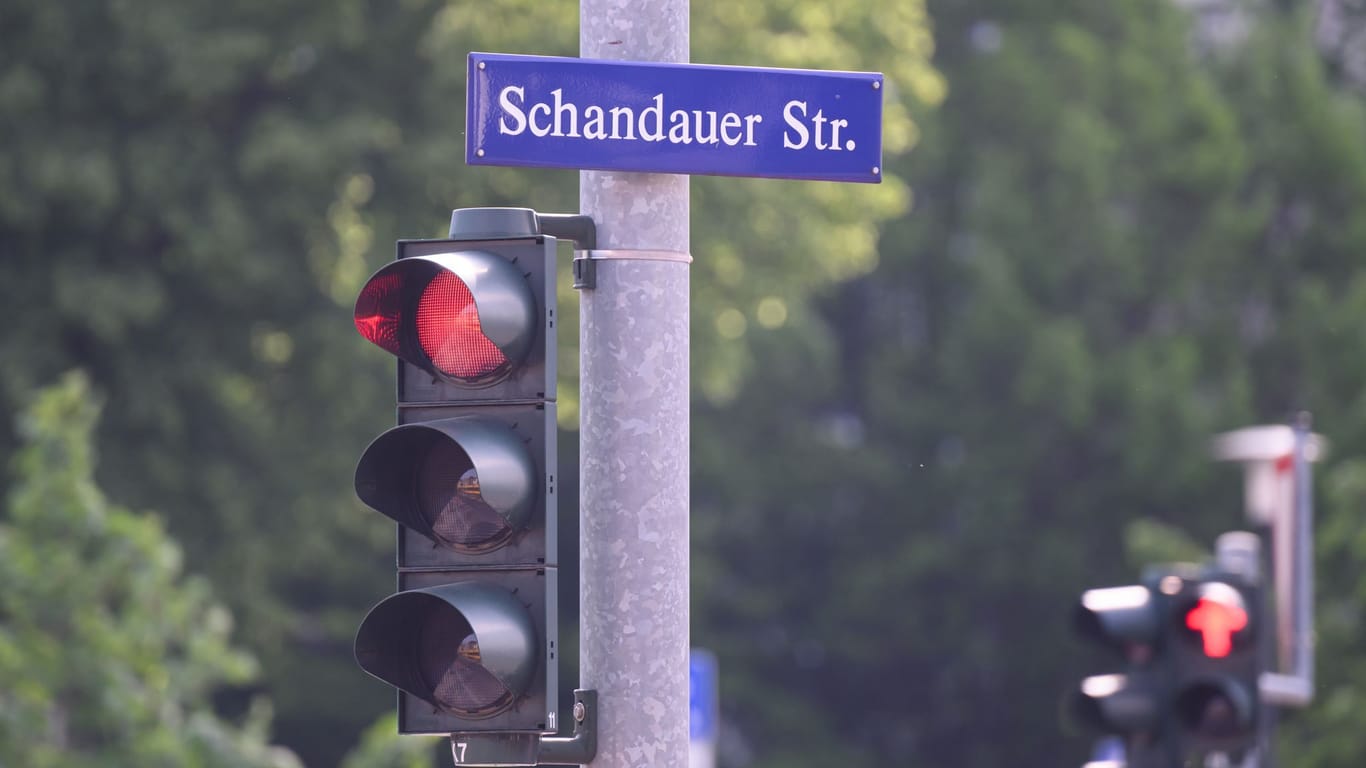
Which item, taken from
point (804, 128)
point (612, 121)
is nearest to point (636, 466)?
point (612, 121)

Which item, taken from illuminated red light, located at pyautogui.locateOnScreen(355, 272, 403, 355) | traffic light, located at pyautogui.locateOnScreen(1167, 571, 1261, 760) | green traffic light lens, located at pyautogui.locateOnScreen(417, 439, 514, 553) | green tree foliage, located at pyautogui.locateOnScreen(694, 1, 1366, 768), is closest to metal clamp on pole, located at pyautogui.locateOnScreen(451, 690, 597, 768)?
green traffic light lens, located at pyautogui.locateOnScreen(417, 439, 514, 553)

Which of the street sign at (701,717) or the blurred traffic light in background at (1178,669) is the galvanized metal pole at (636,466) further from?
the street sign at (701,717)

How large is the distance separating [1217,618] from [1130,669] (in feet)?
1.16

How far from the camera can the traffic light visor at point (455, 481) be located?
452cm

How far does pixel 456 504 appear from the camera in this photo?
15.3ft

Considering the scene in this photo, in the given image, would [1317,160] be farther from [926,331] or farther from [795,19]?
[795,19]

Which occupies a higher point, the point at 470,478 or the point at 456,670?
the point at 470,478

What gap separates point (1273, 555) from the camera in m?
10.6

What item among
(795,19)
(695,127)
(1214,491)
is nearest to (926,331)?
(1214,491)

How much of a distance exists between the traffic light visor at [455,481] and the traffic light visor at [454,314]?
0.45 feet

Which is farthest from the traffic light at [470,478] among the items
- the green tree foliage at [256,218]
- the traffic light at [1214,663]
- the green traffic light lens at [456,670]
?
the green tree foliage at [256,218]

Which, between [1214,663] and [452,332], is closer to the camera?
[452,332]

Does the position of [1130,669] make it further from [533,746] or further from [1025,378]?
[1025,378]

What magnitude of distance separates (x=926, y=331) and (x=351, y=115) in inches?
656
